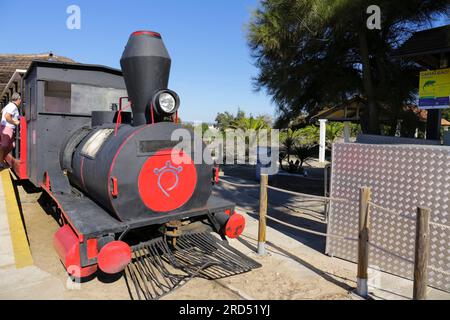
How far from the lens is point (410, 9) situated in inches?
338

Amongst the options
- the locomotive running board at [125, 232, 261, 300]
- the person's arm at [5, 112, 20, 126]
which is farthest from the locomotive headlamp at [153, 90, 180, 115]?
the person's arm at [5, 112, 20, 126]

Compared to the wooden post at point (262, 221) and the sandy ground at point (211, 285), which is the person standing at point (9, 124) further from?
the wooden post at point (262, 221)

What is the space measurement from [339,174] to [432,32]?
4175 mm

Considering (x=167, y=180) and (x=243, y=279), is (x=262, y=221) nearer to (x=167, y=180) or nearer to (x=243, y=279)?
(x=243, y=279)

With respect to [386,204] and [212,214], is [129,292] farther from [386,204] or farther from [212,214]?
[386,204]

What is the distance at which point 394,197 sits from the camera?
166 inches

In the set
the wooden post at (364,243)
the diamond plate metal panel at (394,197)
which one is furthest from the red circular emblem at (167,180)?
the diamond plate metal panel at (394,197)

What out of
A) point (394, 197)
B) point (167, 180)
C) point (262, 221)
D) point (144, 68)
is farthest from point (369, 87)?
point (167, 180)

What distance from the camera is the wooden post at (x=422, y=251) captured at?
2906mm

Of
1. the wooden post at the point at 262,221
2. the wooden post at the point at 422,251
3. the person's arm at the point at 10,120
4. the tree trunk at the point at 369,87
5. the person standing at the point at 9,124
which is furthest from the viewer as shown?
the tree trunk at the point at 369,87

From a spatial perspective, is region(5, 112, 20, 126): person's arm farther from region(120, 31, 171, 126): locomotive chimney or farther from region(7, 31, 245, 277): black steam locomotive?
region(120, 31, 171, 126): locomotive chimney

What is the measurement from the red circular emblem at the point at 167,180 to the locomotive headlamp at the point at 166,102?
1.59ft

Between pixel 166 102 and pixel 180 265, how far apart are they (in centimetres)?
197

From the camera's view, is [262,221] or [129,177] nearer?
[129,177]
